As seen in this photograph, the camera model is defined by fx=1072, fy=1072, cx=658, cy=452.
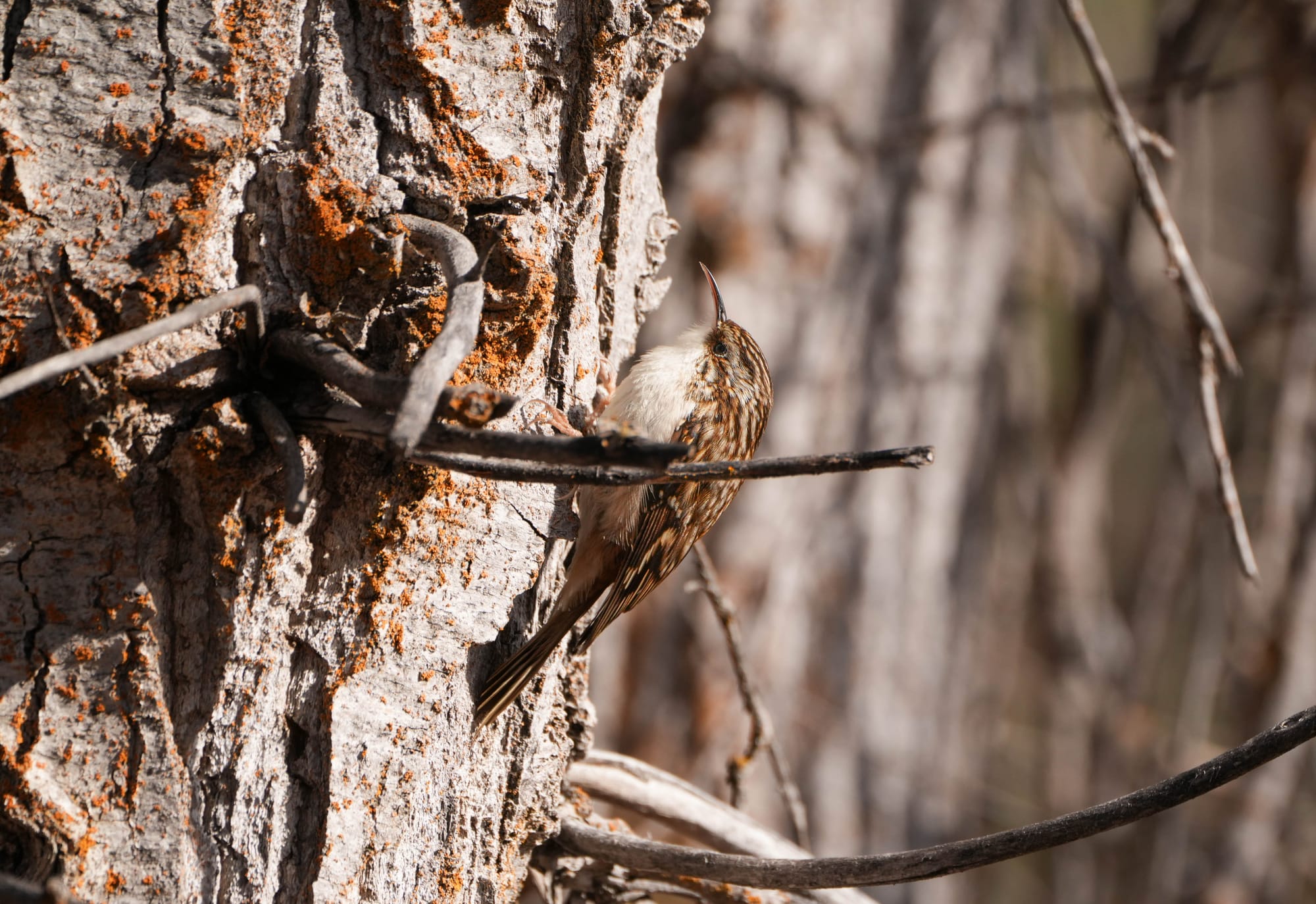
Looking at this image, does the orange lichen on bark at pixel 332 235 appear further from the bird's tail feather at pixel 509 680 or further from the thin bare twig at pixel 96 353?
the bird's tail feather at pixel 509 680

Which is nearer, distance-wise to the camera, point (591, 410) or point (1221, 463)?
point (1221, 463)

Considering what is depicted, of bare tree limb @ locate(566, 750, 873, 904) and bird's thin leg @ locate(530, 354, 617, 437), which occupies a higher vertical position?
bird's thin leg @ locate(530, 354, 617, 437)

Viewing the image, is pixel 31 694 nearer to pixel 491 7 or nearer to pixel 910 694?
pixel 491 7

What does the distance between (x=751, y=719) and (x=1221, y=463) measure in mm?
806

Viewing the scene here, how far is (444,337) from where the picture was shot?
79 centimetres

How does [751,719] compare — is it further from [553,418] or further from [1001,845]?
[1001,845]

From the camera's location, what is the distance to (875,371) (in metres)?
3.58

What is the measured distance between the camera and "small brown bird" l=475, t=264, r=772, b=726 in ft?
6.79

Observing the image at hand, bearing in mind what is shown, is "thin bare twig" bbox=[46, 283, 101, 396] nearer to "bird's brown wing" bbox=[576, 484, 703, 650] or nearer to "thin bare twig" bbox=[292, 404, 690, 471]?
"thin bare twig" bbox=[292, 404, 690, 471]

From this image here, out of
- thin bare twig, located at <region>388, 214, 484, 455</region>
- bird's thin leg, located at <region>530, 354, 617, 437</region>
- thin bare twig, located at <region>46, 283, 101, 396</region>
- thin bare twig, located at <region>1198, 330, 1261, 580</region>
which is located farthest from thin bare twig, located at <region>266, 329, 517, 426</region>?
thin bare twig, located at <region>1198, 330, 1261, 580</region>

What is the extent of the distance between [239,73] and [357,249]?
0.20 meters

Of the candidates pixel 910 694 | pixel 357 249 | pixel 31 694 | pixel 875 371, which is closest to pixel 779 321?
pixel 875 371

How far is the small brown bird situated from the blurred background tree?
2.50ft

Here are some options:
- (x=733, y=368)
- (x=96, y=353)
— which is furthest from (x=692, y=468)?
(x=733, y=368)
